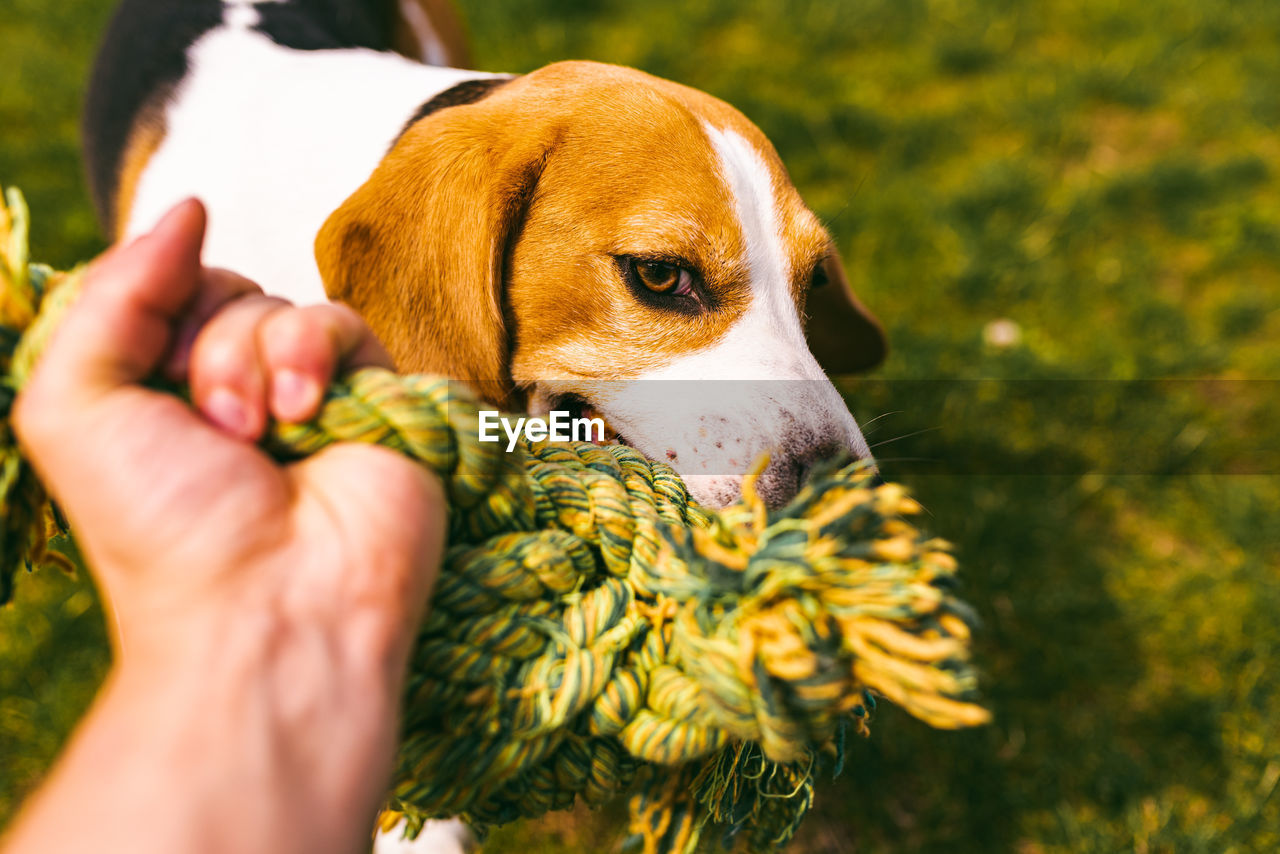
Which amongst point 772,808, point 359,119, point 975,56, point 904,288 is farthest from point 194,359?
point 975,56

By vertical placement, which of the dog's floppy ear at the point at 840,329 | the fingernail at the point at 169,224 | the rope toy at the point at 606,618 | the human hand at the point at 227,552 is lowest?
the dog's floppy ear at the point at 840,329

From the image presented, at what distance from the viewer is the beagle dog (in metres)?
1.75

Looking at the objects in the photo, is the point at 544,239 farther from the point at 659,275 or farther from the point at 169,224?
the point at 169,224

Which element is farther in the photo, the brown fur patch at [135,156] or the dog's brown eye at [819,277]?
the brown fur patch at [135,156]

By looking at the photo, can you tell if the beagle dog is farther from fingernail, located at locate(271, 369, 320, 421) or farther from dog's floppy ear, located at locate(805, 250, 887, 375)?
fingernail, located at locate(271, 369, 320, 421)

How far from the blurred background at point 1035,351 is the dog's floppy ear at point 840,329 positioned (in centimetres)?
30

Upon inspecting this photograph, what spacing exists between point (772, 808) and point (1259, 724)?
6.54 ft

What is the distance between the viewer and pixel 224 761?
746mm

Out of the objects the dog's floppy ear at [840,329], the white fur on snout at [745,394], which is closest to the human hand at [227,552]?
the white fur on snout at [745,394]

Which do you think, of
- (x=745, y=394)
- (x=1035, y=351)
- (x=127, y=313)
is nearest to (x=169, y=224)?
(x=127, y=313)

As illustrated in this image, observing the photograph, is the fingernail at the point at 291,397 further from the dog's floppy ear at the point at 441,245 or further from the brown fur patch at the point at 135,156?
the brown fur patch at the point at 135,156

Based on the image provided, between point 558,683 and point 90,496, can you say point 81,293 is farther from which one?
point 558,683

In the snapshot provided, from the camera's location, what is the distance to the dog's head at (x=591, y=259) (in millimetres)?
1814

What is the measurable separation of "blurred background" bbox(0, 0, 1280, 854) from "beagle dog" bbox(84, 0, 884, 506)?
1.65 ft
